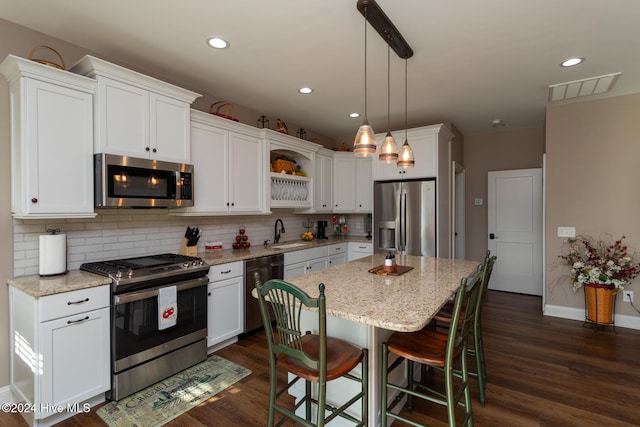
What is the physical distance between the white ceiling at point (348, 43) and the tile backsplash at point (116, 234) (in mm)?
1418

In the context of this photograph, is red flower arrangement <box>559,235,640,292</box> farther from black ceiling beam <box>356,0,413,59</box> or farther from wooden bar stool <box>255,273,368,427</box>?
wooden bar stool <box>255,273,368,427</box>

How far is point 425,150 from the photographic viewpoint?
431 centimetres

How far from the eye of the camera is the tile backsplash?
232 cm

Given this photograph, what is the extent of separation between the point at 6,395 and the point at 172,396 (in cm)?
113

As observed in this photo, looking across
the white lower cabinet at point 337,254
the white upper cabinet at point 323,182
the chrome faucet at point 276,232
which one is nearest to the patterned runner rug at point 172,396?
the chrome faucet at point 276,232

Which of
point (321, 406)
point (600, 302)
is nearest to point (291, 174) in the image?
point (321, 406)

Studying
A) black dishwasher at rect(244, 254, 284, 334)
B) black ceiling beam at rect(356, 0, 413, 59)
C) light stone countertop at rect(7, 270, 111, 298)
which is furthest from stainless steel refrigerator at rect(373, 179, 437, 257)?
light stone countertop at rect(7, 270, 111, 298)

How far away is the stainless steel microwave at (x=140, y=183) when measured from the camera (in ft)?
7.84

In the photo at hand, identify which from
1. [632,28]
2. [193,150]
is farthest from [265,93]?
[632,28]

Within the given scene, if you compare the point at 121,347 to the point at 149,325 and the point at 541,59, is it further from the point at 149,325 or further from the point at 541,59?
the point at 541,59

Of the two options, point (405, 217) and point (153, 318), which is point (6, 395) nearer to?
point (153, 318)

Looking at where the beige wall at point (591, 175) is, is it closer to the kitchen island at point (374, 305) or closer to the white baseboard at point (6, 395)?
the kitchen island at point (374, 305)

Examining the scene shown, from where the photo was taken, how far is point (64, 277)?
7.43ft

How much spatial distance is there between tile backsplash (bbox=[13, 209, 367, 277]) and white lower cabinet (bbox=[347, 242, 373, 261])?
1779mm
